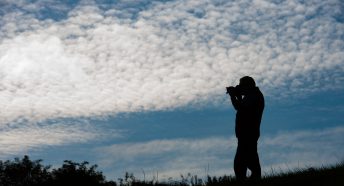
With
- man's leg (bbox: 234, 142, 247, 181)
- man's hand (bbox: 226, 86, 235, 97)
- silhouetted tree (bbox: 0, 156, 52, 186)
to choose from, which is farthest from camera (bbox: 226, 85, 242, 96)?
silhouetted tree (bbox: 0, 156, 52, 186)

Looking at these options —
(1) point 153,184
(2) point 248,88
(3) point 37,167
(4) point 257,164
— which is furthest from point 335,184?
(3) point 37,167

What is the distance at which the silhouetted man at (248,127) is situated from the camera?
895 cm

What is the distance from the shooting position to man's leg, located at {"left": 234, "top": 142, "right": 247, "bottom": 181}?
8.98m

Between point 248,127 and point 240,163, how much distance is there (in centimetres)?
72

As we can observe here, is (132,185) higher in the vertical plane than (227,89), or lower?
lower

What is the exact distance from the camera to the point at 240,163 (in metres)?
9.02

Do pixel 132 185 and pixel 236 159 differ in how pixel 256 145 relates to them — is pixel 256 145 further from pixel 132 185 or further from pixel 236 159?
pixel 132 185

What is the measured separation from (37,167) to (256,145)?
4767 cm

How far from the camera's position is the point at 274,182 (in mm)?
8492

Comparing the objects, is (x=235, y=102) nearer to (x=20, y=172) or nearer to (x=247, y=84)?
(x=247, y=84)

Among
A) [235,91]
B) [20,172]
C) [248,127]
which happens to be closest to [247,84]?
[235,91]

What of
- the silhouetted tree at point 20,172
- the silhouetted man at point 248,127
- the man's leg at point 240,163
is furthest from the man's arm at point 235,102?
the silhouetted tree at point 20,172

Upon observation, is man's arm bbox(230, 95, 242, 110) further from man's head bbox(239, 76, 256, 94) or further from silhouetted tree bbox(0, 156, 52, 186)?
silhouetted tree bbox(0, 156, 52, 186)

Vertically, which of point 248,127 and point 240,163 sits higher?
point 248,127
